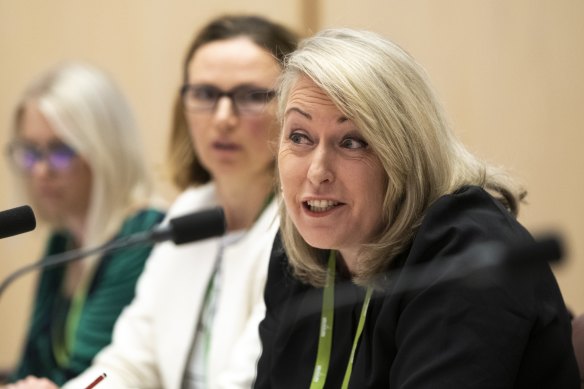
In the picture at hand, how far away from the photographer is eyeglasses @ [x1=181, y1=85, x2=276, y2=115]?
2350mm

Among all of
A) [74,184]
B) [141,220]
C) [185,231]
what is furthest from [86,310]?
[185,231]

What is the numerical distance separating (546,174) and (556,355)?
56.9 inches

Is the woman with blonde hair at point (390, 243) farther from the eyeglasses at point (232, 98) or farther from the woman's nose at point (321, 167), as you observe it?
the eyeglasses at point (232, 98)

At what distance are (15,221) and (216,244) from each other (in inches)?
36.6

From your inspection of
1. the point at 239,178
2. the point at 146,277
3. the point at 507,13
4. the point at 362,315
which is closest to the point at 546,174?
the point at 507,13

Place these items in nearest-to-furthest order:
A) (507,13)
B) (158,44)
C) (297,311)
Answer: (297,311) < (507,13) < (158,44)

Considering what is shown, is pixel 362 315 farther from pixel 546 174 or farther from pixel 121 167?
pixel 121 167

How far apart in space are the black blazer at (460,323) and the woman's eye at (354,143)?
0.51 feet

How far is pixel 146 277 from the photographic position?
8.17ft

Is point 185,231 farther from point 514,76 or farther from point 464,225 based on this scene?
point 514,76

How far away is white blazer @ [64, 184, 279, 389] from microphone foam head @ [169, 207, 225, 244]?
1.63 ft

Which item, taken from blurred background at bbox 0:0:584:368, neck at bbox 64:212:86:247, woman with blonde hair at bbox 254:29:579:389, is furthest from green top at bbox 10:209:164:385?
woman with blonde hair at bbox 254:29:579:389

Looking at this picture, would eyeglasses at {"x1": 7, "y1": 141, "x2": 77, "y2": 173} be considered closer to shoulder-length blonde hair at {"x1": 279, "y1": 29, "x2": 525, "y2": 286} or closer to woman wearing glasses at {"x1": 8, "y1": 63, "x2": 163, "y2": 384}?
woman wearing glasses at {"x1": 8, "y1": 63, "x2": 163, "y2": 384}

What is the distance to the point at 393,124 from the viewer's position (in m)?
1.46
